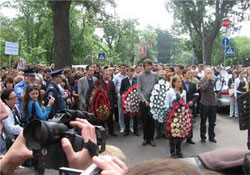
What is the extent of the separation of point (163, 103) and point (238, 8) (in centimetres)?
2253

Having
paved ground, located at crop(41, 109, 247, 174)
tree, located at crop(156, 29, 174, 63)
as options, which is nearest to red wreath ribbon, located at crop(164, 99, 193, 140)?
paved ground, located at crop(41, 109, 247, 174)

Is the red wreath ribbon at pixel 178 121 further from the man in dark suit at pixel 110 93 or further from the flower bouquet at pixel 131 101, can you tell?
the man in dark suit at pixel 110 93

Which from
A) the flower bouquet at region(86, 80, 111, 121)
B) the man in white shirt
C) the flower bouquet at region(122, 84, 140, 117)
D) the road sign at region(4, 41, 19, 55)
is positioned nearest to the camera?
the flower bouquet at region(86, 80, 111, 121)

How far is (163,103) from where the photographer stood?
7559 mm

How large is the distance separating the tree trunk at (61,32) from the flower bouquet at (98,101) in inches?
254

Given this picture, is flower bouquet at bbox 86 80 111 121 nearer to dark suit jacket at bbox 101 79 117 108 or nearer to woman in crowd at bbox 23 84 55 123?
dark suit jacket at bbox 101 79 117 108

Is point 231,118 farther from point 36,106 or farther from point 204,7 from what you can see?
point 204,7

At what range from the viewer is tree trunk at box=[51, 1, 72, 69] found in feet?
47.0

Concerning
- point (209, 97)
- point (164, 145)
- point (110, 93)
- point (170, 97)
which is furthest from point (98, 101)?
point (209, 97)

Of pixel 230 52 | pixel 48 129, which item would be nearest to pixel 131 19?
pixel 230 52

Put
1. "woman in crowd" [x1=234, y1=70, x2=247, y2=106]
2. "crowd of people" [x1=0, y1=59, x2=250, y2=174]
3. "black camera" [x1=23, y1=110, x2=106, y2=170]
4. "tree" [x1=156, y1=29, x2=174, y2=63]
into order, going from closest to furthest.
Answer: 1. "black camera" [x1=23, y1=110, x2=106, y2=170]
2. "crowd of people" [x1=0, y1=59, x2=250, y2=174]
3. "woman in crowd" [x1=234, y1=70, x2=247, y2=106]
4. "tree" [x1=156, y1=29, x2=174, y2=63]

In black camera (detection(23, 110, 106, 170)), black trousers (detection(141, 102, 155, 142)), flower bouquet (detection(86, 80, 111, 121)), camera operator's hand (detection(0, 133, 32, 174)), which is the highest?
black camera (detection(23, 110, 106, 170))

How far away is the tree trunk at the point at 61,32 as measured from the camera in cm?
1431

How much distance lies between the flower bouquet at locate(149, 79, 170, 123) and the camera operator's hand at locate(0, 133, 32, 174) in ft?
18.8
